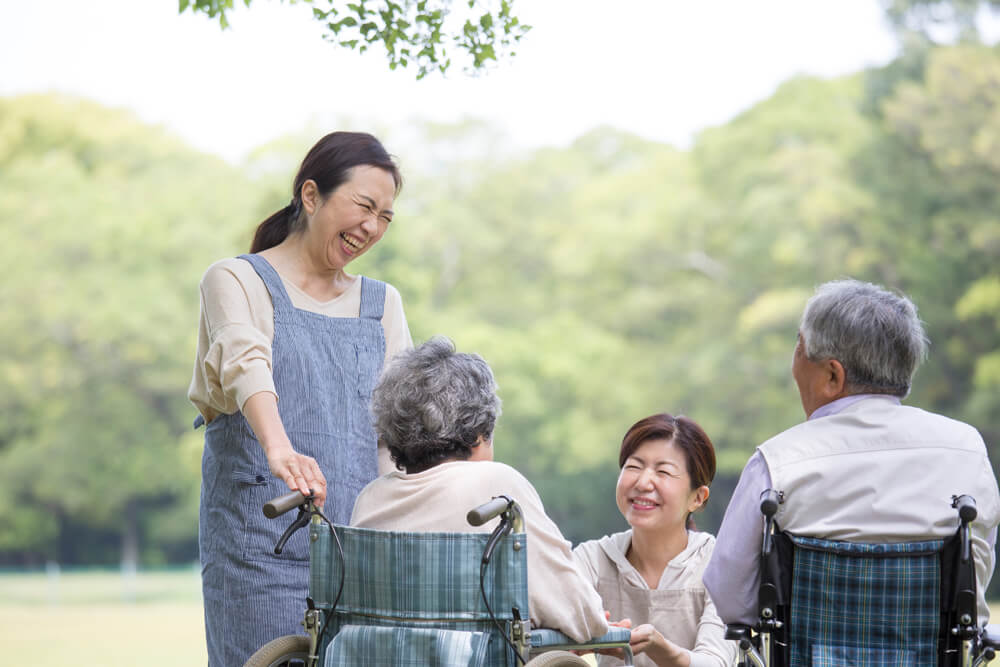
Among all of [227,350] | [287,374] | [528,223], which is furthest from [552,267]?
[227,350]

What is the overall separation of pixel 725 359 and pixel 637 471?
18987 millimetres

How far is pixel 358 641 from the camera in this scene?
1927 mm

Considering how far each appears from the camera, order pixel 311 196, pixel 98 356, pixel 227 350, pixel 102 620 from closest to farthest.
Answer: pixel 227 350 < pixel 311 196 < pixel 102 620 < pixel 98 356

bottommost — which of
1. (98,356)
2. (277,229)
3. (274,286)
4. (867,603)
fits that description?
(867,603)

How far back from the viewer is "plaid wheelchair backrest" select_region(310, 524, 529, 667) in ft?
6.08

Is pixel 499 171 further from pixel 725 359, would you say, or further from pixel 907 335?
pixel 907 335

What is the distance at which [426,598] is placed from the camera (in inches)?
74.2

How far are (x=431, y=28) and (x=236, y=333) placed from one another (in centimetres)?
147

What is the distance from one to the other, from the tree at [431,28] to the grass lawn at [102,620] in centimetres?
1111

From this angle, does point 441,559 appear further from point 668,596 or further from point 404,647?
point 668,596

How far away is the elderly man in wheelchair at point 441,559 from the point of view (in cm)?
186

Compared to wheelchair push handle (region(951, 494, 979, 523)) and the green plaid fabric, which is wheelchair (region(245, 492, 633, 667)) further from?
wheelchair push handle (region(951, 494, 979, 523))

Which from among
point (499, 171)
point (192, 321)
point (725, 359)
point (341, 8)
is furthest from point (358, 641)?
point (499, 171)

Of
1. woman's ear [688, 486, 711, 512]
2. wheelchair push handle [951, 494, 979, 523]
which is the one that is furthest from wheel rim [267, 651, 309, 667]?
wheelchair push handle [951, 494, 979, 523]
